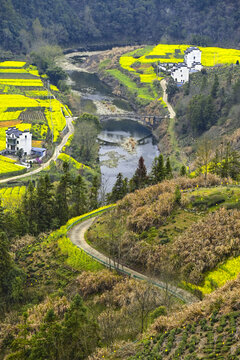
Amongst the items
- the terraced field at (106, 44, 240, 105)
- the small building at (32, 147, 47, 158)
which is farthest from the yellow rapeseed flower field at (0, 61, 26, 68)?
the small building at (32, 147, 47, 158)

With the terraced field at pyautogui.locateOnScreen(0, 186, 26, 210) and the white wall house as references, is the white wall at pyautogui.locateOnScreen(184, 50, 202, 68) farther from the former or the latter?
the terraced field at pyautogui.locateOnScreen(0, 186, 26, 210)

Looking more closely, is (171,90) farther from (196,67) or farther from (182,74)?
(196,67)

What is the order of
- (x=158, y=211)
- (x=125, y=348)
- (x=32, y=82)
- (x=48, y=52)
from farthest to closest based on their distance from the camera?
(x=48, y=52) → (x=32, y=82) → (x=158, y=211) → (x=125, y=348)

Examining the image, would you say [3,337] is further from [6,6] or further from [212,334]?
[6,6]

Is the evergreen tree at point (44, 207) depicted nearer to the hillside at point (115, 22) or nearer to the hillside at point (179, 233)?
the hillside at point (179, 233)

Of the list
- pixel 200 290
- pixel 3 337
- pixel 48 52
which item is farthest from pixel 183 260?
pixel 48 52

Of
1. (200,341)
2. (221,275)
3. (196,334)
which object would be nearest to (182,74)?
(221,275)

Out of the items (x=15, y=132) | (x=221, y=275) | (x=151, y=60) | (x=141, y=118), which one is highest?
(x=151, y=60)
